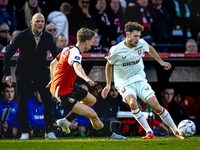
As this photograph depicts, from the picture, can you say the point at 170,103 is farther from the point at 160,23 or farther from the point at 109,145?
the point at 109,145

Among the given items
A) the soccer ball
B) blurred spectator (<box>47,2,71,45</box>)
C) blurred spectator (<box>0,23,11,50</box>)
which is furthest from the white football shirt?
blurred spectator (<box>0,23,11,50</box>)

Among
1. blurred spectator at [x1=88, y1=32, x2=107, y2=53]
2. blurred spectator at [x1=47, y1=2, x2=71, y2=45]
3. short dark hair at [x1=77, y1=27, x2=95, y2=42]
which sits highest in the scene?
blurred spectator at [x1=47, y1=2, x2=71, y2=45]

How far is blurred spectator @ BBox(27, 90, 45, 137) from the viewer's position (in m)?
8.41

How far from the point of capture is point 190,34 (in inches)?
374

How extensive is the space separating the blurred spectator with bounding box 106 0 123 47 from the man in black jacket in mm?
2777

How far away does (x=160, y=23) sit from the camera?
9.52 m

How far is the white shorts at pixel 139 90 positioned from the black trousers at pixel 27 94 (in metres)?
1.49

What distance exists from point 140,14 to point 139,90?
148 inches

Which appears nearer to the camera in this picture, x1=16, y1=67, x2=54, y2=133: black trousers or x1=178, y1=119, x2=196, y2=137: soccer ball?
x1=178, y1=119, x2=196, y2=137: soccer ball

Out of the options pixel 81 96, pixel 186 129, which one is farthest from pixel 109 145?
pixel 186 129

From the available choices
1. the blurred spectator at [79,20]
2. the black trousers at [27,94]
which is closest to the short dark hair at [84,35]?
the black trousers at [27,94]

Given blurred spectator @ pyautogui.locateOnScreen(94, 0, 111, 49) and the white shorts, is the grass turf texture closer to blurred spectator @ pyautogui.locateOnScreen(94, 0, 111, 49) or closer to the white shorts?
the white shorts

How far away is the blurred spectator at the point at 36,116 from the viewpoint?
8.41 m

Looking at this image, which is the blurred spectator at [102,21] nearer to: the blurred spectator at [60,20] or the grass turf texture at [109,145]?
the blurred spectator at [60,20]
